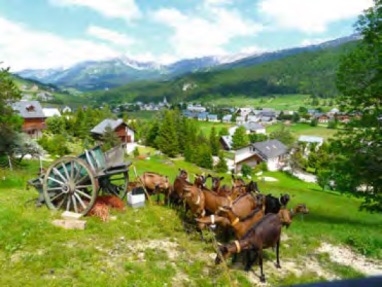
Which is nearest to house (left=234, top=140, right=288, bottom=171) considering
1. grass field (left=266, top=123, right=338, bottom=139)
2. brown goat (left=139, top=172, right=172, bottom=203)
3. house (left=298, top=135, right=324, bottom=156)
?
house (left=298, top=135, right=324, bottom=156)

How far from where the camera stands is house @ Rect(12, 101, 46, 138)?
7819cm

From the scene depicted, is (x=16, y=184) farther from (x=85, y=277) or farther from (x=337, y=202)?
(x=337, y=202)

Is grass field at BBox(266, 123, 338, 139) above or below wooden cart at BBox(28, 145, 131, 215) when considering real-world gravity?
below

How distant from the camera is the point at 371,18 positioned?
19484 mm

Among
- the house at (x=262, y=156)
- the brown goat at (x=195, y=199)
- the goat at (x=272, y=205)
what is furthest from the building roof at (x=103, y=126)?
the goat at (x=272, y=205)

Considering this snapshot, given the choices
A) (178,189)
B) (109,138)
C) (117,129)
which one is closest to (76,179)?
(178,189)

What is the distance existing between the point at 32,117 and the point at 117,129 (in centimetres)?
2409

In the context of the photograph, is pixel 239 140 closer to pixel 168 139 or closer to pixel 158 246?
pixel 168 139

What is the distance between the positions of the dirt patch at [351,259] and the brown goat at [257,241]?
3196mm

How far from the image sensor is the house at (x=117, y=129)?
302 ft

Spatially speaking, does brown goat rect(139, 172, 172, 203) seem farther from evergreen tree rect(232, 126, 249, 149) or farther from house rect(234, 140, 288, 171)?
evergreen tree rect(232, 126, 249, 149)

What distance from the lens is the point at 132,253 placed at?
42.0ft

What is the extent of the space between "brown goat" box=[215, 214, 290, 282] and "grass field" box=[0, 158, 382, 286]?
663 mm

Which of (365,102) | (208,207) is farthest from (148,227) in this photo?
(365,102)
